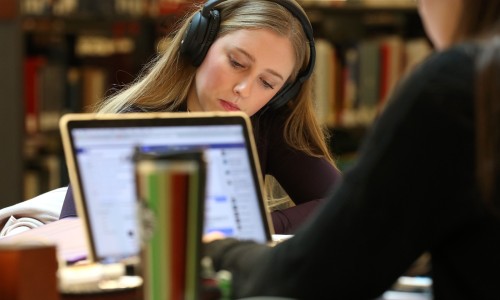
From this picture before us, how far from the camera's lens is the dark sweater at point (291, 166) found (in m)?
2.06

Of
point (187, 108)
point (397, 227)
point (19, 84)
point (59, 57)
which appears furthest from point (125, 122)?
point (59, 57)

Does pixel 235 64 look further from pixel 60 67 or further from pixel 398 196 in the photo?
pixel 60 67

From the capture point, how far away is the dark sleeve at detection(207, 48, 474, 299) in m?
0.98

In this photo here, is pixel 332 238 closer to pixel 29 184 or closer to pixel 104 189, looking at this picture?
pixel 104 189

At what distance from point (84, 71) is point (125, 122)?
2770 mm

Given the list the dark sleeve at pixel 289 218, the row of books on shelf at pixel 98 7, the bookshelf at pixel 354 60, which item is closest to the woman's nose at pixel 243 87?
the dark sleeve at pixel 289 218

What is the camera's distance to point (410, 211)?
993mm

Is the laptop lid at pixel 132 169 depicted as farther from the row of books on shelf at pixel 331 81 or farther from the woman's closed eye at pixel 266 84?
the row of books on shelf at pixel 331 81

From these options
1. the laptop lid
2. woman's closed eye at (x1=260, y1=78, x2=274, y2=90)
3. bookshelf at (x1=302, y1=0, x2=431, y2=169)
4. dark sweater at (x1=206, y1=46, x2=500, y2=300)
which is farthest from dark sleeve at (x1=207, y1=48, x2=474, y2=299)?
bookshelf at (x1=302, y1=0, x2=431, y2=169)

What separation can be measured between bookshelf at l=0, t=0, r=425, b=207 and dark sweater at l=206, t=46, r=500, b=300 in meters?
2.73

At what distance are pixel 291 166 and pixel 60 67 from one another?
2.03 m

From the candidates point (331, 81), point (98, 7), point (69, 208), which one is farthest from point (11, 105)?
point (69, 208)

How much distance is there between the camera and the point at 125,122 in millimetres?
1301

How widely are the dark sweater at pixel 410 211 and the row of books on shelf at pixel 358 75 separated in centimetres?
320
